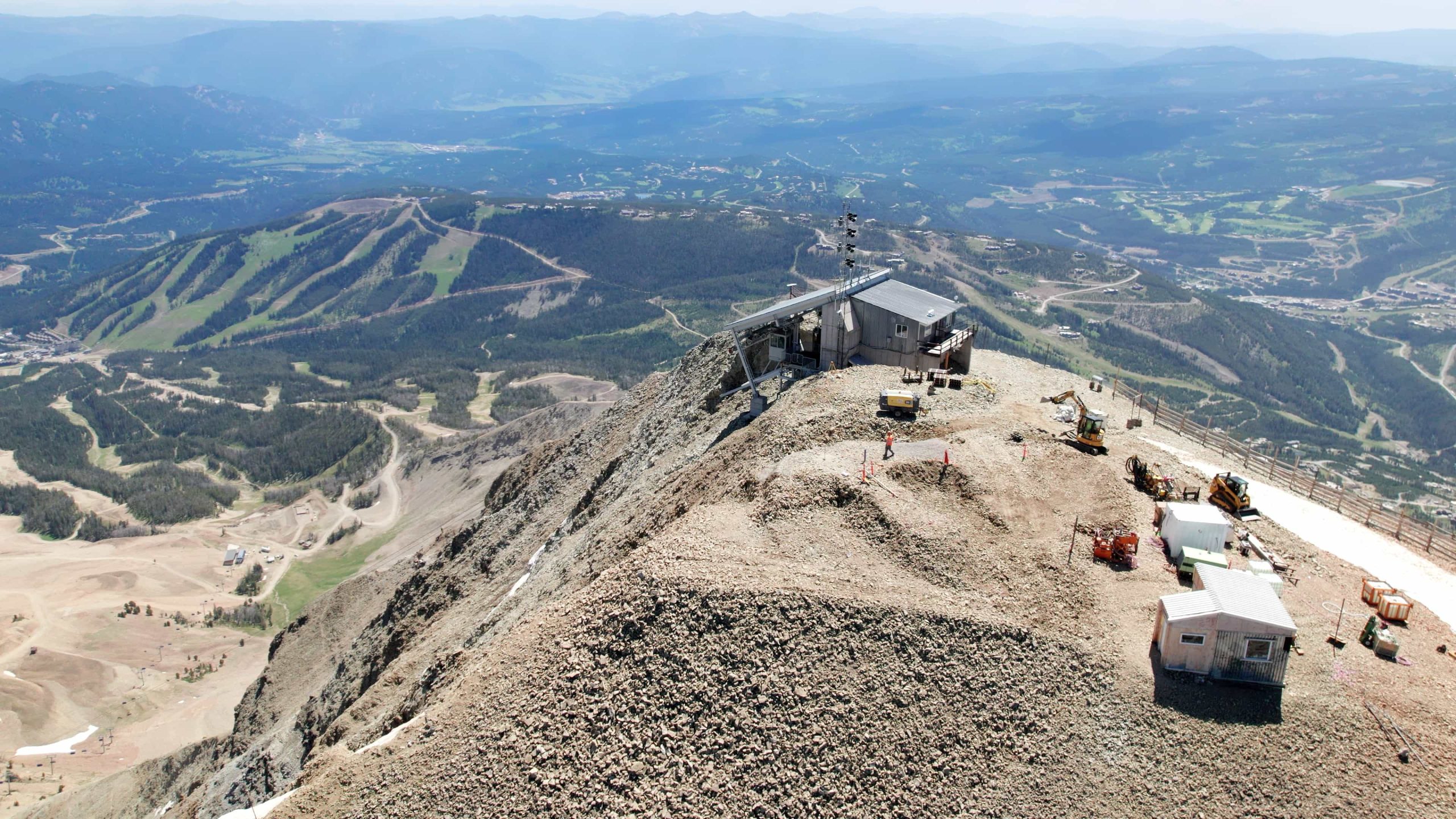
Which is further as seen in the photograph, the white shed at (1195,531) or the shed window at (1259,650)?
the white shed at (1195,531)

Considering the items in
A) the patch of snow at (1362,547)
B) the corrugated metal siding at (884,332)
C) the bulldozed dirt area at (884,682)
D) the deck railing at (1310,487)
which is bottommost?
the deck railing at (1310,487)

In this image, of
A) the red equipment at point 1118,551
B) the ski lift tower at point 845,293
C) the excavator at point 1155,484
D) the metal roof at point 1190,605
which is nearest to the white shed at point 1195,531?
the red equipment at point 1118,551

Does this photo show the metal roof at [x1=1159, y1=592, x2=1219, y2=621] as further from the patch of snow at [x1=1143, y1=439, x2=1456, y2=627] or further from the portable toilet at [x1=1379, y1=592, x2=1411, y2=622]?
the patch of snow at [x1=1143, y1=439, x2=1456, y2=627]

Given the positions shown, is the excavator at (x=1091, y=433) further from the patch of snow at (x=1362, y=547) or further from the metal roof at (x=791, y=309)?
the metal roof at (x=791, y=309)

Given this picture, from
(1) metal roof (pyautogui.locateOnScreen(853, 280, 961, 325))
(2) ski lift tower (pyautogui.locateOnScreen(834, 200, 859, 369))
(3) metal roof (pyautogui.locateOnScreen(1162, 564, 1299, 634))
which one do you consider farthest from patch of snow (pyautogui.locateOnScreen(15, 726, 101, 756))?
(3) metal roof (pyautogui.locateOnScreen(1162, 564, 1299, 634))

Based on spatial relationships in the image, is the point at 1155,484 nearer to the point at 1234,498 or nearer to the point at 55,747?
the point at 1234,498

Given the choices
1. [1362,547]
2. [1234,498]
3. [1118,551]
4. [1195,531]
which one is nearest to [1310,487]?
[1362,547]
